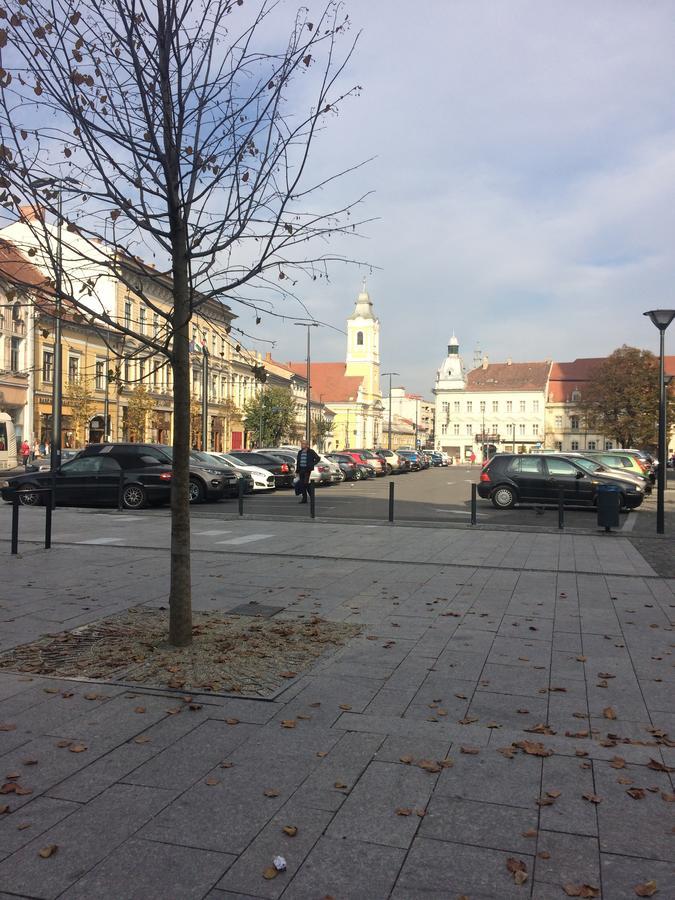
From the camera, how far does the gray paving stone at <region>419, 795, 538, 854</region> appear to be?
3.24 meters

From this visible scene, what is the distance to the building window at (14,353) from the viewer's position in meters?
48.7

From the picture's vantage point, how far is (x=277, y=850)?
124 inches

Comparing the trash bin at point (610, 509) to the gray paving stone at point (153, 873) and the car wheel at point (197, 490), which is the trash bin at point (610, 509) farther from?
the gray paving stone at point (153, 873)

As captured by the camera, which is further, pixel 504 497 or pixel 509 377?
pixel 509 377

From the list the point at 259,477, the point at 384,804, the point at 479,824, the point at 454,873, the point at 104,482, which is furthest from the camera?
the point at 259,477

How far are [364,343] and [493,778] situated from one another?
14257 cm

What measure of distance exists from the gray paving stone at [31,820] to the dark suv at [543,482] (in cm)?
1896

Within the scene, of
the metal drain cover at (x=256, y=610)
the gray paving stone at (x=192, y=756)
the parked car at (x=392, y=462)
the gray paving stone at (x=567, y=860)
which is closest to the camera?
the gray paving stone at (x=567, y=860)

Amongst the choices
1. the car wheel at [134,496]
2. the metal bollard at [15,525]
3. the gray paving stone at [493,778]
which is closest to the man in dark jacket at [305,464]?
the car wheel at [134,496]

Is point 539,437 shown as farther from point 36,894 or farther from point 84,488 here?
point 36,894

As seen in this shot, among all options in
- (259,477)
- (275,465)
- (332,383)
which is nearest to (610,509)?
(259,477)

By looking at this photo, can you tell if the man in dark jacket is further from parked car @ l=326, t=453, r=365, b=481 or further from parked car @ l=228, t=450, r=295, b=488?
parked car @ l=326, t=453, r=365, b=481

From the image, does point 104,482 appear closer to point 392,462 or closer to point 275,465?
point 275,465

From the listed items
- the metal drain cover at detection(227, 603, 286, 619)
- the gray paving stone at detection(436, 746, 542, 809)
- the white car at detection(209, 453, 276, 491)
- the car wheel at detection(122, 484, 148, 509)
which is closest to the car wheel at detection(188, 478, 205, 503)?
the car wheel at detection(122, 484, 148, 509)
